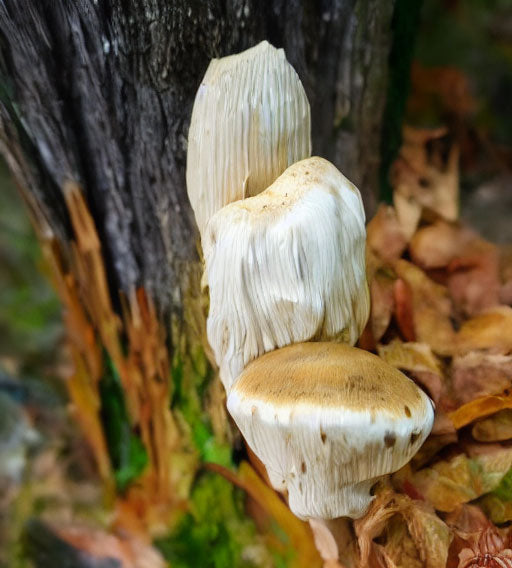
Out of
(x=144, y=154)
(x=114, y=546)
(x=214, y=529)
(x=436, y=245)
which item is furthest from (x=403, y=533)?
(x=114, y=546)

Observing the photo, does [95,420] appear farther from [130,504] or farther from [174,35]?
[174,35]

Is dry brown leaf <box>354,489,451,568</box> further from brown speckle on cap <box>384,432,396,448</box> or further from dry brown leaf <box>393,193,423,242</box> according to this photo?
dry brown leaf <box>393,193,423,242</box>

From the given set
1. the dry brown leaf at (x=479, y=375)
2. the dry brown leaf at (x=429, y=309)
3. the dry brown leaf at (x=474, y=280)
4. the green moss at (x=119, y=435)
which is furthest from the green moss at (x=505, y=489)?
the green moss at (x=119, y=435)

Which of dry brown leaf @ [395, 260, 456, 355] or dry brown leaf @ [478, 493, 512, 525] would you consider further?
dry brown leaf @ [395, 260, 456, 355]

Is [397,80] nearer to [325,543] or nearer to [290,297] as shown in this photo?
[290,297]

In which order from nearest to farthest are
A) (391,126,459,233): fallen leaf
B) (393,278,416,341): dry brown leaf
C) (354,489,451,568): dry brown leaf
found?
(354,489,451,568): dry brown leaf
(393,278,416,341): dry brown leaf
(391,126,459,233): fallen leaf

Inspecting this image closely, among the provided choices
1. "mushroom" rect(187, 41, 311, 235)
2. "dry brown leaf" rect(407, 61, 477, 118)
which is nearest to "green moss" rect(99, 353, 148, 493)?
"mushroom" rect(187, 41, 311, 235)
